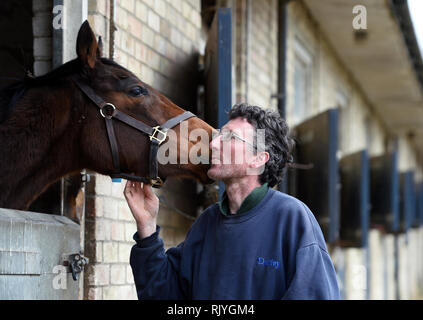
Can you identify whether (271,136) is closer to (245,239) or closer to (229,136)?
(229,136)

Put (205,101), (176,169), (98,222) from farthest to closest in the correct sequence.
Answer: (205,101) < (98,222) < (176,169)

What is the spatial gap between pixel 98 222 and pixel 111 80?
3.16ft

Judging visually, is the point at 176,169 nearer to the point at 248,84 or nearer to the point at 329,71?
the point at 248,84

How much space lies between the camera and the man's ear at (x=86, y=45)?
300 cm

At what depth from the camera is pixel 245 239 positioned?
2357mm

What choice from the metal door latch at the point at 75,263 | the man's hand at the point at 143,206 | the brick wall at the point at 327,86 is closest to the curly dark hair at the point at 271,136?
the man's hand at the point at 143,206

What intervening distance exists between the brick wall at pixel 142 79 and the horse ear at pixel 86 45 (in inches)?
30.6

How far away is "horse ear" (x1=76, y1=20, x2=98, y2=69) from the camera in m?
3.00

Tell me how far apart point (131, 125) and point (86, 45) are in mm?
407
